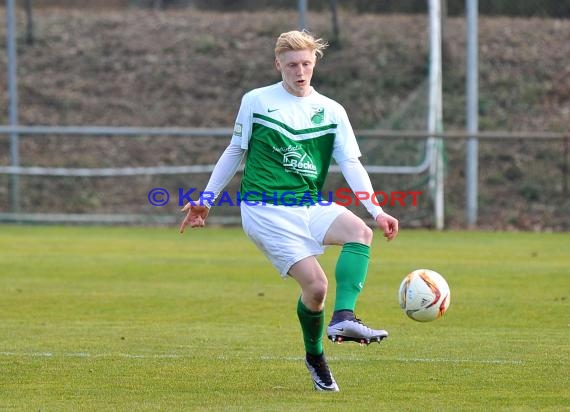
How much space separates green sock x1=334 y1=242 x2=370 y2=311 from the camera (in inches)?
253

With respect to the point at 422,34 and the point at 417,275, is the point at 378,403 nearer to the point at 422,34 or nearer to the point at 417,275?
the point at 417,275

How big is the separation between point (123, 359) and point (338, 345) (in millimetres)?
1684

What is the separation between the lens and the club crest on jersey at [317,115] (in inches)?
265

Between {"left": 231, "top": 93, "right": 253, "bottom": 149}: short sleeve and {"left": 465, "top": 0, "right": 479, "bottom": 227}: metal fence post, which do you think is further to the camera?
{"left": 465, "top": 0, "right": 479, "bottom": 227}: metal fence post

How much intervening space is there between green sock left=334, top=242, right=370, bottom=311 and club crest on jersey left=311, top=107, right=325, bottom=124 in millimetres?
729

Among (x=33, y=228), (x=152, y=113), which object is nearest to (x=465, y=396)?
(x=33, y=228)

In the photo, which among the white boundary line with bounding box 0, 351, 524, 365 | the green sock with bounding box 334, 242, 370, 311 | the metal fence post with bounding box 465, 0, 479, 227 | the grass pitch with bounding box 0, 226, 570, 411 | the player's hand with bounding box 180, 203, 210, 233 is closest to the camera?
the green sock with bounding box 334, 242, 370, 311

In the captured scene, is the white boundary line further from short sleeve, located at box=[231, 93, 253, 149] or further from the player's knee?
short sleeve, located at box=[231, 93, 253, 149]

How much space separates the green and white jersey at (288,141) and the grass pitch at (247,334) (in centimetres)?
112

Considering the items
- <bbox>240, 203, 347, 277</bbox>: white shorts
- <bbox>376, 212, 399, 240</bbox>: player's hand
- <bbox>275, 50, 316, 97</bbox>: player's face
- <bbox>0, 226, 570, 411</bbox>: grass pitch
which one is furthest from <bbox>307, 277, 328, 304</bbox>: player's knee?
<bbox>275, 50, 316, 97</bbox>: player's face

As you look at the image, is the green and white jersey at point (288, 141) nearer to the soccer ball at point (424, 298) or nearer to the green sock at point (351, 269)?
the green sock at point (351, 269)

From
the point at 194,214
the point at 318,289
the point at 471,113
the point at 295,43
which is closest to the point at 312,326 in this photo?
the point at 318,289

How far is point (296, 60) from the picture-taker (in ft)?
21.6

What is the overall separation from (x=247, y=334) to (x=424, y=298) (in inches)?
107
